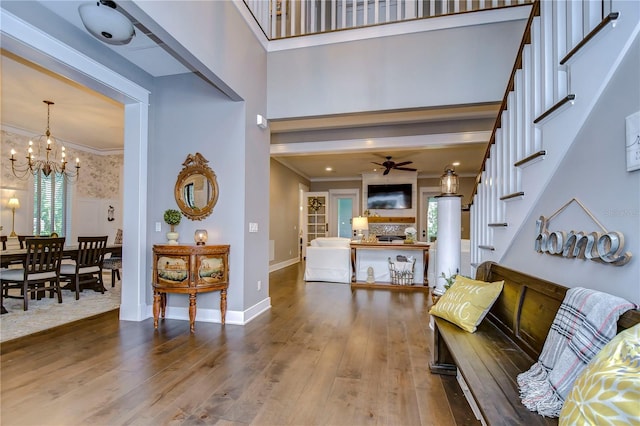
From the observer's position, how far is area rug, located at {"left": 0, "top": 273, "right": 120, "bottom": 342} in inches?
126

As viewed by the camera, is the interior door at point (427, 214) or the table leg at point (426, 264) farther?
the interior door at point (427, 214)

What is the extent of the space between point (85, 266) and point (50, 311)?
0.93 meters

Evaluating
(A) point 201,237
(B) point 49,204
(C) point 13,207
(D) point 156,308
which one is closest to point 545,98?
(A) point 201,237

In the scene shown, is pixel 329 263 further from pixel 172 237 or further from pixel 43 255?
pixel 43 255

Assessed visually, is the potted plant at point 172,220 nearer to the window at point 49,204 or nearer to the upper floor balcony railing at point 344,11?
the upper floor balcony railing at point 344,11

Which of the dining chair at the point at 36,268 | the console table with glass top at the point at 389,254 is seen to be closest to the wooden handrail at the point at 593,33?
the console table with glass top at the point at 389,254

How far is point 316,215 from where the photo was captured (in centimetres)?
1038

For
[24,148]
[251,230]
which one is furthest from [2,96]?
[251,230]

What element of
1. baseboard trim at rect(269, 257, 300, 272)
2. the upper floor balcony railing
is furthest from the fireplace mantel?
the upper floor balcony railing

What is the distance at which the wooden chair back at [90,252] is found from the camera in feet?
15.0

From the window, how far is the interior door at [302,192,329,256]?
6245mm

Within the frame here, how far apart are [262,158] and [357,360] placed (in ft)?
8.56

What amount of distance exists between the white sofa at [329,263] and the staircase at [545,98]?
3.36m

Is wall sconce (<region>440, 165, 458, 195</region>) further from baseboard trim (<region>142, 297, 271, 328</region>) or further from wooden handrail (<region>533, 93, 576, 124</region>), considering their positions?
baseboard trim (<region>142, 297, 271, 328</region>)
